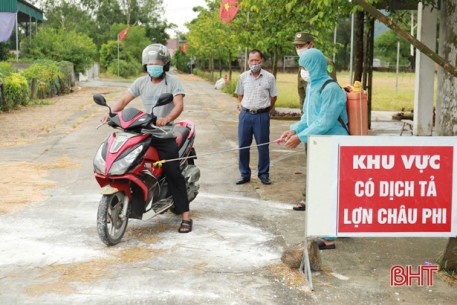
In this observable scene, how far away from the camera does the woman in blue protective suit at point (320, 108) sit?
18.9ft

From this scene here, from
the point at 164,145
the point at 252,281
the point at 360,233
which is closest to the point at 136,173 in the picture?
the point at 164,145

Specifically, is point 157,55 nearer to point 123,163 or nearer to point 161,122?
point 161,122

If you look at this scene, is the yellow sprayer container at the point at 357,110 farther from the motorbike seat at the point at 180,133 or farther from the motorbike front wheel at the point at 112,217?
the motorbike front wheel at the point at 112,217

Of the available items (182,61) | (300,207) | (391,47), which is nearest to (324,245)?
(300,207)

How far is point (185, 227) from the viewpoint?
652cm

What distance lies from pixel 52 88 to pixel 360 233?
83.8ft

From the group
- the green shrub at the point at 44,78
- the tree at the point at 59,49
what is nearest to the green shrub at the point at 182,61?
the tree at the point at 59,49

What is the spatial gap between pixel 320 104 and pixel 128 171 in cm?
183

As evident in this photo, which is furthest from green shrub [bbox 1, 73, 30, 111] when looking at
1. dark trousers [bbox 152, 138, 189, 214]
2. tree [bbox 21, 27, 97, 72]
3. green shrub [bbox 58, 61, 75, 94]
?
tree [bbox 21, 27, 97, 72]

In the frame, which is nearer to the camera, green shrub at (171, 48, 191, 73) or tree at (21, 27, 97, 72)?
tree at (21, 27, 97, 72)

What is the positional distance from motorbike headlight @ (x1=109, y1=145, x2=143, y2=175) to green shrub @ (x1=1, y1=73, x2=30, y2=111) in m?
15.4

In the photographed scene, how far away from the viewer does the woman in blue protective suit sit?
18.9 feet

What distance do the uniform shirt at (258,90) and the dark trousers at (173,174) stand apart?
2.55 meters

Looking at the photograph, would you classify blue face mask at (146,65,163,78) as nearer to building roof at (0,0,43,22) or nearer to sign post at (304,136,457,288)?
sign post at (304,136,457,288)
